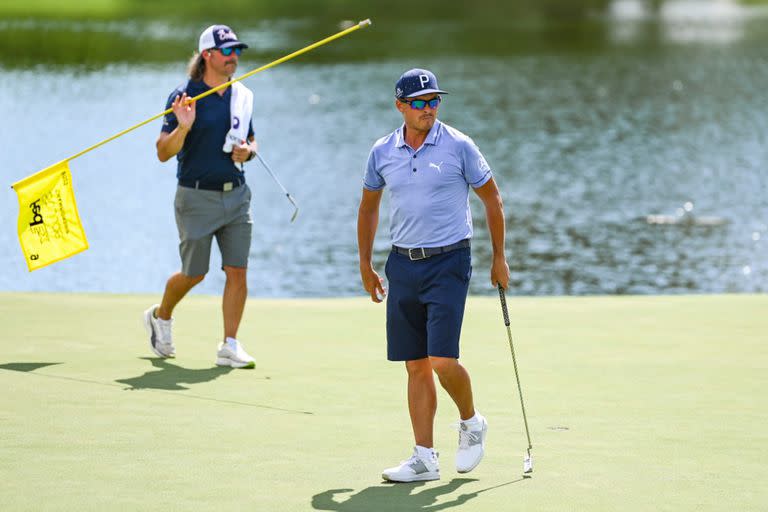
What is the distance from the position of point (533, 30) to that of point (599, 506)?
232 feet

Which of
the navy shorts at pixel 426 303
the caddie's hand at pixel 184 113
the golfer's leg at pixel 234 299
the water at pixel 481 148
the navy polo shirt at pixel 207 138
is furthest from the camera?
the water at pixel 481 148

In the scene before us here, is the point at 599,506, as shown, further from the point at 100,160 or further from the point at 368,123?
the point at 368,123

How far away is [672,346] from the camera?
29.7 feet

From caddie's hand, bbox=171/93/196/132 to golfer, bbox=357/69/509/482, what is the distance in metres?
2.27

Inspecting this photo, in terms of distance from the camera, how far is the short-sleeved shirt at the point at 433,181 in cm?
605

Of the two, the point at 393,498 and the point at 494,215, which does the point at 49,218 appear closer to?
the point at 494,215

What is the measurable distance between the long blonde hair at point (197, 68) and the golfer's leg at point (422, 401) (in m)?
2.90

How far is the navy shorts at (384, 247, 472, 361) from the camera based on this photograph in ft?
19.9

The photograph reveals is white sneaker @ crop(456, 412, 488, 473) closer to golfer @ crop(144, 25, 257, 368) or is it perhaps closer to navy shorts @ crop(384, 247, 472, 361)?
navy shorts @ crop(384, 247, 472, 361)

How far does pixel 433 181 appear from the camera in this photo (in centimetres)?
604

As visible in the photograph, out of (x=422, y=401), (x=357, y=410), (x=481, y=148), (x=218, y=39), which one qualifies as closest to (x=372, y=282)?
(x=422, y=401)

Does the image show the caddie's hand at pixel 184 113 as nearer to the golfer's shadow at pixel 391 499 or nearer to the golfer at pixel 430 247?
the golfer at pixel 430 247

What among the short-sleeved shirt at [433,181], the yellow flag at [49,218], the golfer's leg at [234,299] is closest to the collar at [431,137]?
the short-sleeved shirt at [433,181]

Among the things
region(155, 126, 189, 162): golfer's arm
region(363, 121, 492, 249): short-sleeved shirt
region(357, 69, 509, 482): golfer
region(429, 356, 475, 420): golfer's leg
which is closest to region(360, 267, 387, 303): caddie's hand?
region(357, 69, 509, 482): golfer
